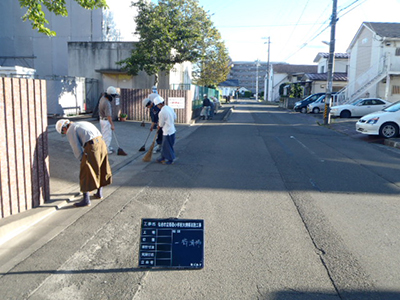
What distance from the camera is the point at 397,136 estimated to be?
16.1 m

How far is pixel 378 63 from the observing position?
103 ft

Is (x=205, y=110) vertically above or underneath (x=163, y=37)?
underneath

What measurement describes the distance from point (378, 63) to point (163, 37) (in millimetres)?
19772

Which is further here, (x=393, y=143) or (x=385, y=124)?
(x=385, y=124)

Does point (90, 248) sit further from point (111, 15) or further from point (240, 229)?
point (111, 15)

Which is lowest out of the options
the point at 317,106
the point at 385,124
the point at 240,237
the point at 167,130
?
the point at 240,237

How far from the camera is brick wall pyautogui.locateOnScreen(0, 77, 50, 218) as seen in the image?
5.60 meters

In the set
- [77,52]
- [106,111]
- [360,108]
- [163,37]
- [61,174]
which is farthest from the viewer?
[360,108]

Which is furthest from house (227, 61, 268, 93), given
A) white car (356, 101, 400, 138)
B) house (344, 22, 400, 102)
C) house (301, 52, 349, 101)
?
white car (356, 101, 400, 138)

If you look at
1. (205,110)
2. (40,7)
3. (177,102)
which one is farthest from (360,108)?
(40,7)

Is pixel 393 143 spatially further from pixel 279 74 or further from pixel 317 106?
pixel 279 74

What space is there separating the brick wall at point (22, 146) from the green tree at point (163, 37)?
1540cm

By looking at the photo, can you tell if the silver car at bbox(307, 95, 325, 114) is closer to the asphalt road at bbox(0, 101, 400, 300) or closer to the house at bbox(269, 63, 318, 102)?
the asphalt road at bbox(0, 101, 400, 300)

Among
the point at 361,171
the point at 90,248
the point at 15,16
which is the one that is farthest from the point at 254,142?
the point at 15,16
